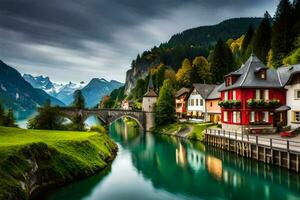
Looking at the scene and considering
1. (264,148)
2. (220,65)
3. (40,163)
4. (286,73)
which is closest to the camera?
(40,163)

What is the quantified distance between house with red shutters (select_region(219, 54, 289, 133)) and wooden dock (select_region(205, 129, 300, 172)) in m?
3.55

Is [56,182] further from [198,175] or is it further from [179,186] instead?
[198,175]

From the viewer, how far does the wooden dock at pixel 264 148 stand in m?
31.8

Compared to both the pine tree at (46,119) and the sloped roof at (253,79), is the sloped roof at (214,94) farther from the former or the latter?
the pine tree at (46,119)

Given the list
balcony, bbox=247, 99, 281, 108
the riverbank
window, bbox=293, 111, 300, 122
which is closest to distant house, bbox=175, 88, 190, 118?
balcony, bbox=247, 99, 281, 108

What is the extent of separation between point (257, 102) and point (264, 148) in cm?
1326

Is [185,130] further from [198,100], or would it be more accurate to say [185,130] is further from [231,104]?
[231,104]

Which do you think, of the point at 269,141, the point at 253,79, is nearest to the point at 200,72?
the point at 253,79

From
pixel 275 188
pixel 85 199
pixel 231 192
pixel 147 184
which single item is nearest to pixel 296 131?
pixel 275 188

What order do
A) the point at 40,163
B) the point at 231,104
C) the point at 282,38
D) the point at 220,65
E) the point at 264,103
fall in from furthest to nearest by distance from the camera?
the point at 220,65
the point at 282,38
the point at 231,104
the point at 264,103
the point at 40,163

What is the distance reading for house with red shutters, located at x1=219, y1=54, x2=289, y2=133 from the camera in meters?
48.3

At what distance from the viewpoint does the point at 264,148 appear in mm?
36250

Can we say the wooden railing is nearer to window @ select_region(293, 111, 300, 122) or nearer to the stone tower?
window @ select_region(293, 111, 300, 122)

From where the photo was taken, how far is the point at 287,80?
163 feet
